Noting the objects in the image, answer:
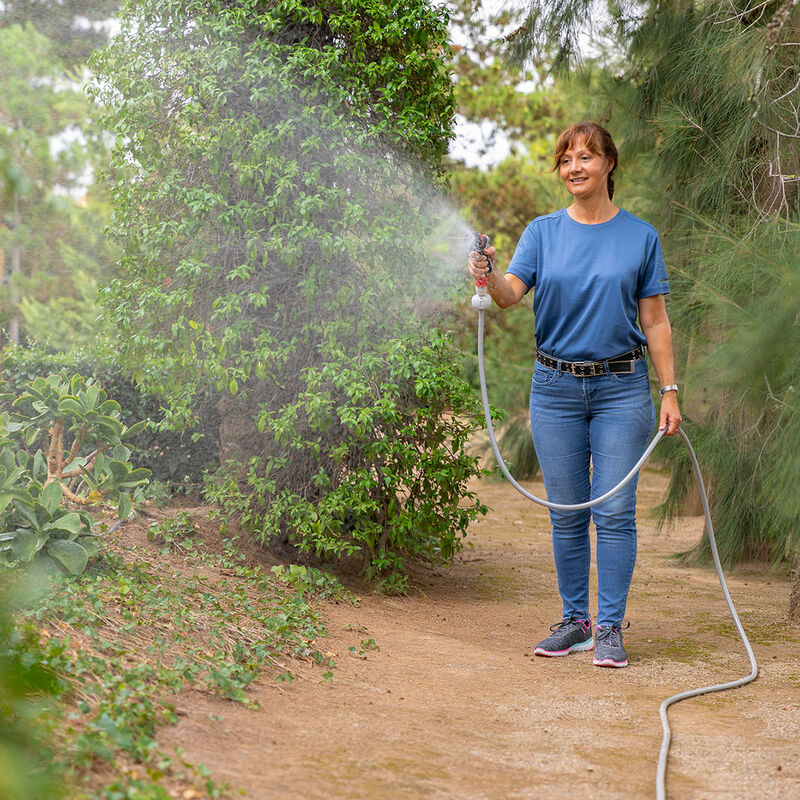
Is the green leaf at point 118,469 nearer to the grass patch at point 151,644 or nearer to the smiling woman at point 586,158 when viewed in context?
the grass patch at point 151,644

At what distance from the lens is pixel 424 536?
12.9ft

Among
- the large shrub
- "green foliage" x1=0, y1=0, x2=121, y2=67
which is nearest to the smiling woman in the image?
the large shrub

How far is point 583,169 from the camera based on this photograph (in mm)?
2932

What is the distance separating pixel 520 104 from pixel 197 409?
819 cm

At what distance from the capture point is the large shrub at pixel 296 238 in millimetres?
3598

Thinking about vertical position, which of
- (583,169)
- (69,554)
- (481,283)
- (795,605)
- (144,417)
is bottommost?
(795,605)

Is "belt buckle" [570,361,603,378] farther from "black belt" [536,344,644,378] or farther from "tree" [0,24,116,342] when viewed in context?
"tree" [0,24,116,342]

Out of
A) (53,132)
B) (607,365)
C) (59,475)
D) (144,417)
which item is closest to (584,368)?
(607,365)

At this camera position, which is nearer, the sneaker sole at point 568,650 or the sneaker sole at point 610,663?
the sneaker sole at point 610,663

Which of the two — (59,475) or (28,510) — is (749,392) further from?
(59,475)

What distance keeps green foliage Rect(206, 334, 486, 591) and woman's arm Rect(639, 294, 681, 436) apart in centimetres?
87

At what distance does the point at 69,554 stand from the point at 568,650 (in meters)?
1.64

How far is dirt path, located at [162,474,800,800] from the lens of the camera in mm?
1965

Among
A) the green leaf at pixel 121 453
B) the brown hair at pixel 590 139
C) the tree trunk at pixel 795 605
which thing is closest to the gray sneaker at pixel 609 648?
the tree trunk at pixel 795 605
